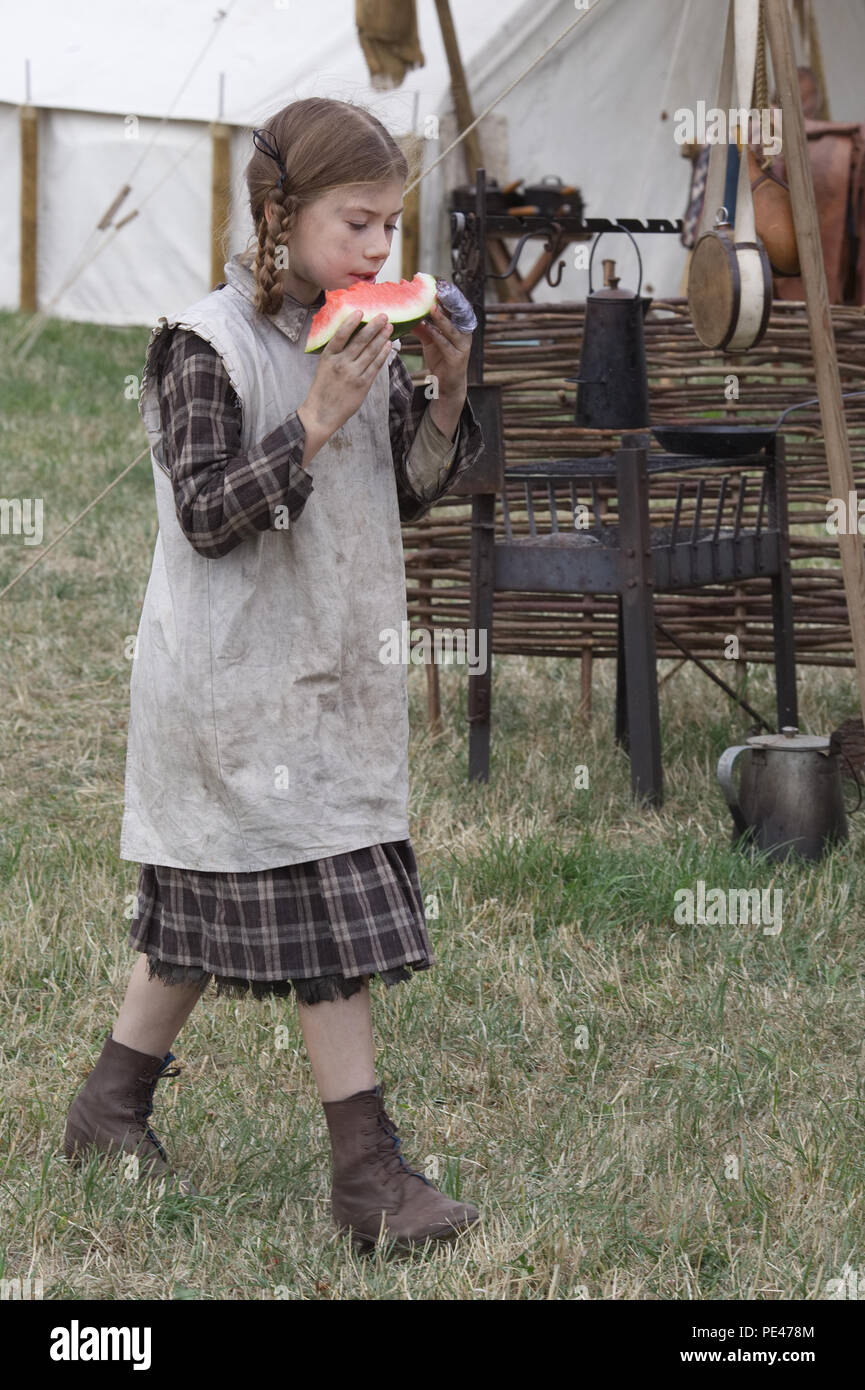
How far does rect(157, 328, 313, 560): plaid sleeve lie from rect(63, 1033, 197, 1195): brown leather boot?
777mm

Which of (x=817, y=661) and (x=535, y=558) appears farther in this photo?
(x=817, y=661)

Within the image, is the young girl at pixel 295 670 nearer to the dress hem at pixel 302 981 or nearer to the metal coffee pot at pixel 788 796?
the dress hem at pixel 302 981

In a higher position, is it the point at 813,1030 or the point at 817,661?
Answer: the point at 817,661

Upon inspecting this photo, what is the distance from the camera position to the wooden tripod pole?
3273mm

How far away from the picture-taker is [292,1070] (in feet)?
9.53

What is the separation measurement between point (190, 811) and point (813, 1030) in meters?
1.30

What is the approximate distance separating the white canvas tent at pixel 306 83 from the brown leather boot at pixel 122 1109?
8829mm

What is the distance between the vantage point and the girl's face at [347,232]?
7.45 feet

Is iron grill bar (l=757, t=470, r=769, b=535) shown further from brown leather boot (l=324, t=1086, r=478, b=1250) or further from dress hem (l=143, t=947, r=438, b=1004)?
brown leather boot (l=324, t=1086, r=478, b=1250)

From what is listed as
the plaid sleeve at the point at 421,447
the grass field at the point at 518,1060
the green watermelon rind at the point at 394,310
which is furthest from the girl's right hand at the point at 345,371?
the grass field at the point at 518,1060

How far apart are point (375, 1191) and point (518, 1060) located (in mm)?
663
